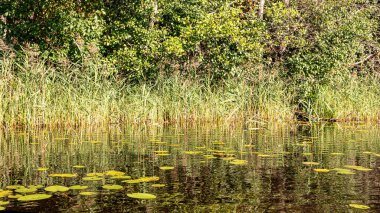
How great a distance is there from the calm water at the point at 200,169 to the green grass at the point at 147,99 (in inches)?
35.4

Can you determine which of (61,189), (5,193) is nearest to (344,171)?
(61,189)

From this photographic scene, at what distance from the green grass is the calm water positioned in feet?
2.95

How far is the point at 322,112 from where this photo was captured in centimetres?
1639

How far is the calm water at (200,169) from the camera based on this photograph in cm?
447

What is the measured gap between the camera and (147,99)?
43.2 feet

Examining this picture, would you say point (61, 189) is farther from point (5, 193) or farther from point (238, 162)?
point (238, 162)

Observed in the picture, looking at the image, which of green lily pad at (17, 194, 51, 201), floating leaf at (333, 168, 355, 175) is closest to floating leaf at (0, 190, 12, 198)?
green lily pad at (17, 194, 51, 201)

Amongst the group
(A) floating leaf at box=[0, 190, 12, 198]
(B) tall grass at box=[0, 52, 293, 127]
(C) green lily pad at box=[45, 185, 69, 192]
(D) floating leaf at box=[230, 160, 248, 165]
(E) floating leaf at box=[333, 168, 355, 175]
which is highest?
(B) tall grass at box=[0, 52, 293, 127]

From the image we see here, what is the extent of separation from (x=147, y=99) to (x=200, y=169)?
23.4ft

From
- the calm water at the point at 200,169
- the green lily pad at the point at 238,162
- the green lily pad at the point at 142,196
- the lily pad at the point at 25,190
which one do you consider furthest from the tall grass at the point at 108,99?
the green lily pad at the point at 142,196

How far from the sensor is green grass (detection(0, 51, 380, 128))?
11.0 meters

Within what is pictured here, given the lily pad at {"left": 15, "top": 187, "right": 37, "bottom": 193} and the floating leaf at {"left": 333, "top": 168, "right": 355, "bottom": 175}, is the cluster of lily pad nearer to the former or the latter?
the lily pad at {"left": 15, "top": 187, "right": 37, "bottom": 193}

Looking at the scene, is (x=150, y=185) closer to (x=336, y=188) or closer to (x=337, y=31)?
(x=336, y=188)

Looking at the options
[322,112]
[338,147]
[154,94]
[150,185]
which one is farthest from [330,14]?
[150,185]
